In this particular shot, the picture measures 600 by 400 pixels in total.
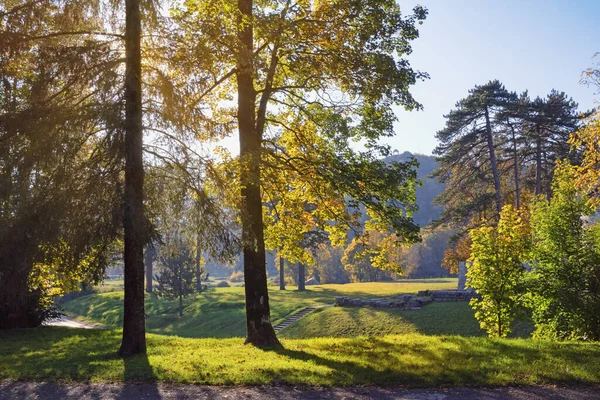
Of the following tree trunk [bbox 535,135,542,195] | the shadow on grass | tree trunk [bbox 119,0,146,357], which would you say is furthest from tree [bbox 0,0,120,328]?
tree trunk [bbox 535,135,542,195]

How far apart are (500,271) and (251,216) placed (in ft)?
28.6

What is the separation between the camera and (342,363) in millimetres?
10578

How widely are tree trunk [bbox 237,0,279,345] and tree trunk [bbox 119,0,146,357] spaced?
269 centimetres

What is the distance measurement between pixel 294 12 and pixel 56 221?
323 inches

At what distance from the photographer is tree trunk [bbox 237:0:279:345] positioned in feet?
43.2

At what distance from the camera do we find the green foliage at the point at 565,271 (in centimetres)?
1386

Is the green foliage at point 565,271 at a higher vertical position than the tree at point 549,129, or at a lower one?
lower

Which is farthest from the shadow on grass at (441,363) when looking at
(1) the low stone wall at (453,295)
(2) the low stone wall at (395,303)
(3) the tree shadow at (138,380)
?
(1) the low stone wall at (453,295)

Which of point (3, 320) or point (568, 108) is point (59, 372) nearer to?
point (3, 320)

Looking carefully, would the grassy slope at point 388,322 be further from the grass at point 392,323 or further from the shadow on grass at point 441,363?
the shadow on grass at point 441,363

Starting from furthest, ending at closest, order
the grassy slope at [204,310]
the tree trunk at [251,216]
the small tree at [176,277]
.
→ the small tree at [176,277], the grassy slope at [204,310], the tree trunk at [251,216]

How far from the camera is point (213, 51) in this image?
1202cm

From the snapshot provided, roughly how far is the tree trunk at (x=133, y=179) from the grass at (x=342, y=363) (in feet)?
2.61

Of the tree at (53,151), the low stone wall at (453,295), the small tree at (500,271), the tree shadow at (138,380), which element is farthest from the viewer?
the low stone wall at (453,295)
